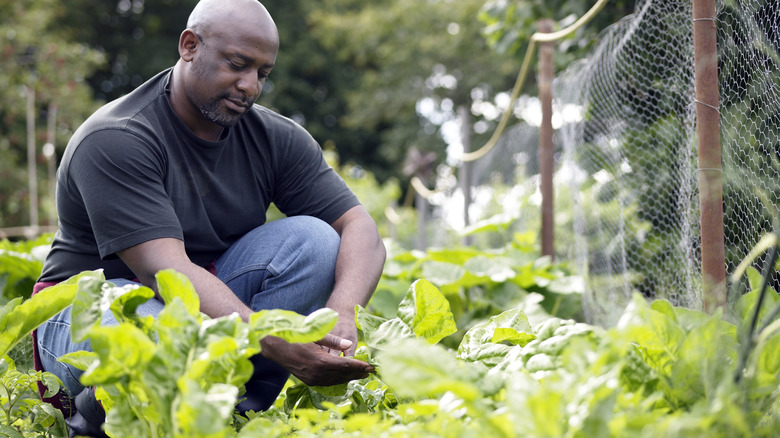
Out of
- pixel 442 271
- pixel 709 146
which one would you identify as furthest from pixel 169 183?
pixel 442 271

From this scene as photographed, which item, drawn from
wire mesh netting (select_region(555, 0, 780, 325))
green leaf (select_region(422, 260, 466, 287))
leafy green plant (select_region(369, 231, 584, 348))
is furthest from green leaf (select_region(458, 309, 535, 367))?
green leaf (select_region(422, 260, 466, 287))

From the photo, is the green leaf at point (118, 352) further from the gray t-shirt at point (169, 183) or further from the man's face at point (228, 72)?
the man's face at point (228, 72)

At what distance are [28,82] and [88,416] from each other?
385 inches

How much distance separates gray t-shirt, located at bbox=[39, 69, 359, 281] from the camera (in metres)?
1.57

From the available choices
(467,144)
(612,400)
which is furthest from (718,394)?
(467,144)

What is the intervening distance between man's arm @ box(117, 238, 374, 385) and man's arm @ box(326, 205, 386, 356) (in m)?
0.13

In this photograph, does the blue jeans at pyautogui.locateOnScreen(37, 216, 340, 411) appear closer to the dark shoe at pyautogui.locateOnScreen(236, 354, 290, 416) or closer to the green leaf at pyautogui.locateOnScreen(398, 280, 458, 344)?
the dark shoe at pyautogui.locateOnScreen(236, 354, 290, 416)

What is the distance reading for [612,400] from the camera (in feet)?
2.62

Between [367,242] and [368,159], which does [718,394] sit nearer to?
[367,242]

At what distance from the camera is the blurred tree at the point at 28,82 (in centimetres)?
1005

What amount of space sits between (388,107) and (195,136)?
14.7 metres

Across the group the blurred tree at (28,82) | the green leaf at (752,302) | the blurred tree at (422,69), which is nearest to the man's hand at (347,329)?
the green leaf at (752,302)

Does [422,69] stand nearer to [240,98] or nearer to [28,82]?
[28,82]

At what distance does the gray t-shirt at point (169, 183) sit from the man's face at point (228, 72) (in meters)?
0.09
